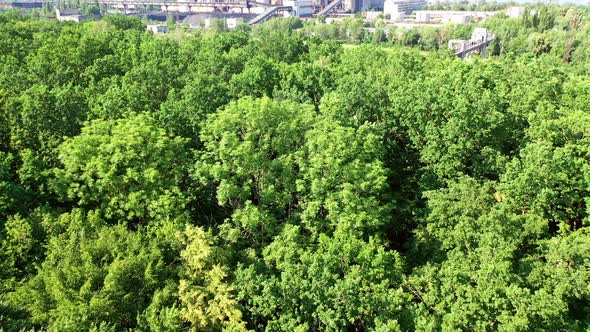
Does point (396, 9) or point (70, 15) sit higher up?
point (70, 15)

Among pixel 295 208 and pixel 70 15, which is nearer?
pixel 295 208

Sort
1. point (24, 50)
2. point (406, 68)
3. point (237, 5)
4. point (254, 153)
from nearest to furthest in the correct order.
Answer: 1. point (254, 153)
2. point (406, 68)
3. point (24, 50)
4. point (237, 5)

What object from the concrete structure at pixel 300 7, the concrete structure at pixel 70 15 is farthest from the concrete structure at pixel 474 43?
the concrete structure at pixel 70 15

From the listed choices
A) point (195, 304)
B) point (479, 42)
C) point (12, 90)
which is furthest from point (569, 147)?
point (479, 42)

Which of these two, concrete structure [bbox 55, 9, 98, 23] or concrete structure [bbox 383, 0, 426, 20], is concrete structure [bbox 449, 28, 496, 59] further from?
concrete structure [bbox 55, 9, 98, 23]

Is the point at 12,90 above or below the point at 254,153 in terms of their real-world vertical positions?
above

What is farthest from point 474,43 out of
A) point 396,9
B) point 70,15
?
point 70,15

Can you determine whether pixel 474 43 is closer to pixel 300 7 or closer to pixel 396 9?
pixel 300 7

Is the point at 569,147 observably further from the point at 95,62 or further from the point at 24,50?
the point at 24,50
